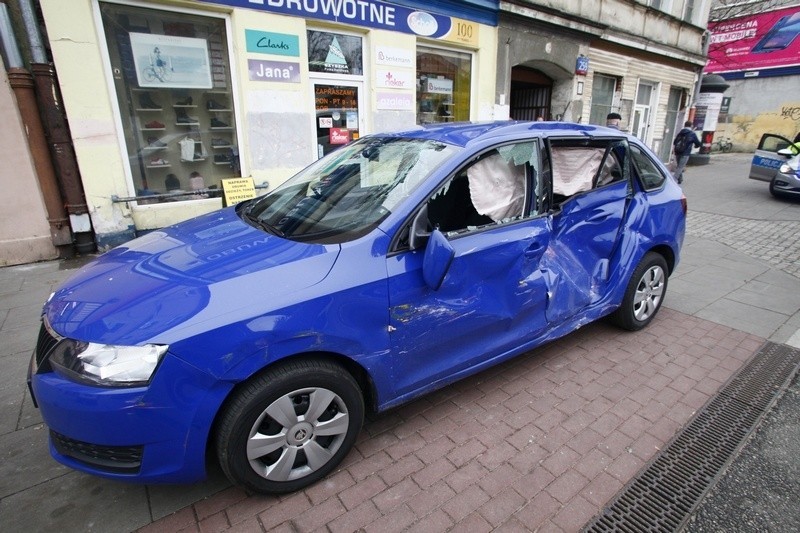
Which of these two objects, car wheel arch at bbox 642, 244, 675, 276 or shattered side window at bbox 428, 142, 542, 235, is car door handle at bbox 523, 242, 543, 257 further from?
car wheel arch at bbox 642, 244, 675, 276

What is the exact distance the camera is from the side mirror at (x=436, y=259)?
2238 mm

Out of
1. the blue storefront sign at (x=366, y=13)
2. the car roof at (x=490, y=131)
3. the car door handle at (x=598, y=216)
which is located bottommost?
the car door handle at (x=598, y=216)

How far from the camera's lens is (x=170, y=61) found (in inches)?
236

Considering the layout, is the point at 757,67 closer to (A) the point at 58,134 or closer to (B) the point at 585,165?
(B) the point at 585,165

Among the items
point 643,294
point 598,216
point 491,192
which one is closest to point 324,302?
point 491,192

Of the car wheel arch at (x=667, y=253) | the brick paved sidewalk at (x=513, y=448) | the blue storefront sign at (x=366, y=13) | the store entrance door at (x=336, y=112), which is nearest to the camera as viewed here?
the brick paved sidewalk at (x=513, y=448)

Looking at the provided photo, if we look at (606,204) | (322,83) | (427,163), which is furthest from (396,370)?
(322,83)

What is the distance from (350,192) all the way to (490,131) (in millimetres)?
1038

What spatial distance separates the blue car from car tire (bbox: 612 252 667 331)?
1.50 ft

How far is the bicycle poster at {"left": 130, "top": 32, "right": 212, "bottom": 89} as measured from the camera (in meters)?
5.78

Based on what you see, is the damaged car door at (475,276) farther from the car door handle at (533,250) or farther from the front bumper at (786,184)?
the front bumper at (786,184)

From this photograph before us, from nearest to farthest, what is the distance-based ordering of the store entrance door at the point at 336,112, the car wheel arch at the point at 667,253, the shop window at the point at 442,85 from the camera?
the car wheel arch at the point at 667,253, the store entrance door at the point at 336,112, the shop window at the point at 442,85

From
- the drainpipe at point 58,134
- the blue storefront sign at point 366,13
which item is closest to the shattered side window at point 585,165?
the blue storefront sign at point 366,13

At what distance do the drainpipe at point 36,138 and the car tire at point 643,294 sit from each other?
21.5 feet
